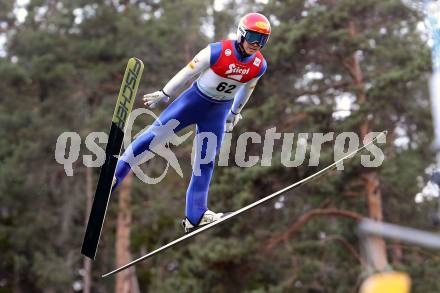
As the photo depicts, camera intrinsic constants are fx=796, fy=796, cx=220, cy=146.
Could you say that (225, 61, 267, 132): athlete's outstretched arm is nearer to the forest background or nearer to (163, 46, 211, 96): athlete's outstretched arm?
(163, 46, 211, 96): athlete's outstretched arm

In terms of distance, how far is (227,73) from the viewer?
6496mm

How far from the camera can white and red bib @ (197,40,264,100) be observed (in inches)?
254

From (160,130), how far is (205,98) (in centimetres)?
48

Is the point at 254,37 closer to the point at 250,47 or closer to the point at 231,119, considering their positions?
the point at 250,47

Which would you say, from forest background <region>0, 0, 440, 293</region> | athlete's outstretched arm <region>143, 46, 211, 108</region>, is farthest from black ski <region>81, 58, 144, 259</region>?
forest background <region>0, 0, 440, 293</region>

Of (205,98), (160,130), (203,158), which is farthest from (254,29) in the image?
(203,158)

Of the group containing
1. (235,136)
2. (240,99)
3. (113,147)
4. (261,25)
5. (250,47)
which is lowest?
(113,147)

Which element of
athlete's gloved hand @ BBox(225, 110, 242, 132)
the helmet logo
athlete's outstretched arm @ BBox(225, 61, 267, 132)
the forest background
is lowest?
athlete's gloved hand @ BBox(225, 110, 242, 132)

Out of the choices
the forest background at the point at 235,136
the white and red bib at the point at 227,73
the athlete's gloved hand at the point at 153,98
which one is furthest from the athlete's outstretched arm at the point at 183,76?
the forest background at the point at 235,136

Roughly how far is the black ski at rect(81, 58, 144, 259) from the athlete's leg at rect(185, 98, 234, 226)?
2.41 feet

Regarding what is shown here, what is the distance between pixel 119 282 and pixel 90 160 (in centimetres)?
353

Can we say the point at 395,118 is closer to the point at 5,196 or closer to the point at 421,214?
the point at 421,214

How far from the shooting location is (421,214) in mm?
23656

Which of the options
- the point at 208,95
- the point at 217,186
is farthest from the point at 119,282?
the point at 208,95
